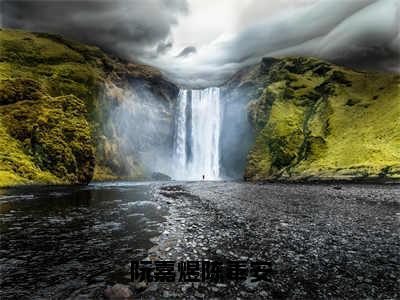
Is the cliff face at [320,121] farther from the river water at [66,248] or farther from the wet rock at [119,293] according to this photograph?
the wet rock at [119,293]

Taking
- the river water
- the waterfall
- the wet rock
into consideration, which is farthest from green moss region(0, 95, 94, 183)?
the waterfall

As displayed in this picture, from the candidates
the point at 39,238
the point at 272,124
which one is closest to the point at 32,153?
the point at 39,238

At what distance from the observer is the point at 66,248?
14367mm

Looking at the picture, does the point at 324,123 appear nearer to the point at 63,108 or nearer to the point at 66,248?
the point at 63,108

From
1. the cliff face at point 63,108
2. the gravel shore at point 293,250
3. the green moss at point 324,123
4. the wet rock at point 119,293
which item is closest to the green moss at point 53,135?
the cliff face at point 63,108

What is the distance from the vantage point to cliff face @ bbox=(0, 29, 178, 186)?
6825 centimetres

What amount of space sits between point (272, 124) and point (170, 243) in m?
133

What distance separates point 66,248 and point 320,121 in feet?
465

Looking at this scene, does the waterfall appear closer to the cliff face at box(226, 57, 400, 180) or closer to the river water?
the cliff face at box(226, 57, 400, 180)

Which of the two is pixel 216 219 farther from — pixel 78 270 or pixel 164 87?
pixel 164 87

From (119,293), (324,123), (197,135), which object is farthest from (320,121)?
(119,293)

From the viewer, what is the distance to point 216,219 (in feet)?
73.5

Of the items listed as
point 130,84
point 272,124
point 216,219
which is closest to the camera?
point 216,219

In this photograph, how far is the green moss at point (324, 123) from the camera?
312 ft
